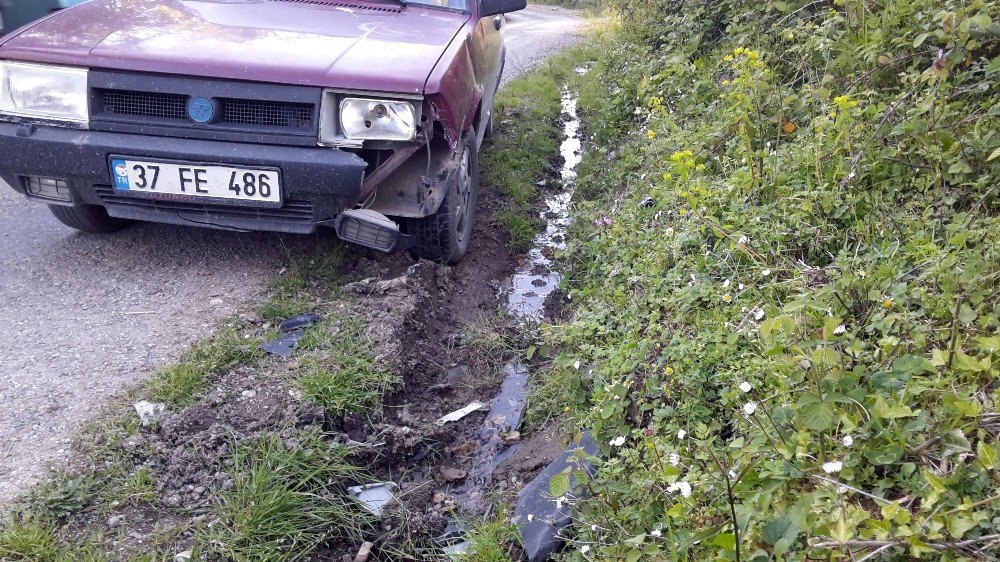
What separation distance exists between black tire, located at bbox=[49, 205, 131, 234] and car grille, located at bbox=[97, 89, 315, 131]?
764mm

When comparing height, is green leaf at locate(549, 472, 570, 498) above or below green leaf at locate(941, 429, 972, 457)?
below

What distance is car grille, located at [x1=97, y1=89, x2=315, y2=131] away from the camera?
3.22m

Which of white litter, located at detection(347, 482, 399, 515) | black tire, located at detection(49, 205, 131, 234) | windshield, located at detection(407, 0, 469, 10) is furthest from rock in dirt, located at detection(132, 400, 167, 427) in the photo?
windshield, located at detection(407, 0, 469, 10)

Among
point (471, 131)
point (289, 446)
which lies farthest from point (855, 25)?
point (289, 446)

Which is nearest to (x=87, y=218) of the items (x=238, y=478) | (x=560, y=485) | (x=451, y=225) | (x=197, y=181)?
(x=197, y=181)

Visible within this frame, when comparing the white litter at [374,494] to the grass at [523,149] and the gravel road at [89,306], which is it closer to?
the gravel road at [89,306]

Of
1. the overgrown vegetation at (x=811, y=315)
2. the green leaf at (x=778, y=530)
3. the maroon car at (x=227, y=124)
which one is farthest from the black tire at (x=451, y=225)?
the green leaf at (x=778, y=530)

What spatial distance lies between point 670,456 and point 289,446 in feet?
4.11

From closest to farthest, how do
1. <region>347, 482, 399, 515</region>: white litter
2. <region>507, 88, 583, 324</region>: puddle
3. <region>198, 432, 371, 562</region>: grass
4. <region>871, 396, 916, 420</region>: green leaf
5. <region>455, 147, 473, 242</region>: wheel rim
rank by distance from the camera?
<region>871, 396, 916, 420</region>: green leaf → <region>198, 432, 371, 562</region>: grass → <region>347, 482, 399, 515</region>: white litter → <region>455, 147, 473, 242</region>: wheel rim → <region>507, 88, 583, 324</region>: puddle

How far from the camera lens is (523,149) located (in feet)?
20.1

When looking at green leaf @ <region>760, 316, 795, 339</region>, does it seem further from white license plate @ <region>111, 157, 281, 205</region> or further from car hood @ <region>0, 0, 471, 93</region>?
white license plate @ <region>111, 157, 281, 205</region>

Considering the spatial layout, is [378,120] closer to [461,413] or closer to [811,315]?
[461,413]

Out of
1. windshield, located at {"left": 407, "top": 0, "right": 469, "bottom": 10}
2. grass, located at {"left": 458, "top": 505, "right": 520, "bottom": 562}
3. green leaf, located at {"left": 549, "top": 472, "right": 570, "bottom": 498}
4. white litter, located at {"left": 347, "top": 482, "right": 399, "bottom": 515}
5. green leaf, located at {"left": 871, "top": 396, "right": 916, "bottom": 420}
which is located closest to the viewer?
green leaf, located at {"left": 871, "top": 396, "right": 916, "bottom": 420}

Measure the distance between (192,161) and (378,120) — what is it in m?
0.80
